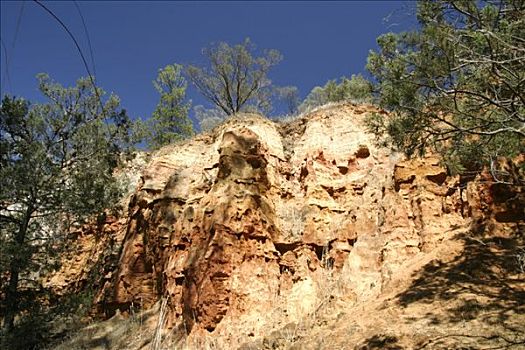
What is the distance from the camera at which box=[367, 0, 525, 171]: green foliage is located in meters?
7.74

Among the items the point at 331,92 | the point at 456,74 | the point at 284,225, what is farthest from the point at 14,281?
the point at 331,92

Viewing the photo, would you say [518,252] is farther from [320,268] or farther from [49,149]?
[49,149]

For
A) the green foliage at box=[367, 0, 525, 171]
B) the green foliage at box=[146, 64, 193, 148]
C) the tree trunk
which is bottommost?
the tree trunk

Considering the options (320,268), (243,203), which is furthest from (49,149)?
(320,268)

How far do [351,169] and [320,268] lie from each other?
12.0ft

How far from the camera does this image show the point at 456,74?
27.7ft

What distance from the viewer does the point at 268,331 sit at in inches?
432

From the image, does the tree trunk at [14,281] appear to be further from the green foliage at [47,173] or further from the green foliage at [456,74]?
the green foliage at [456,74]

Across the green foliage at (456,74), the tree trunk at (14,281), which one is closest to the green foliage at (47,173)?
the tree trunk at (14,281)

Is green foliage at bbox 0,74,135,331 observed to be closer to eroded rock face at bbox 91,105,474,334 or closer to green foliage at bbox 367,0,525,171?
eroded rock face at bbox 91,105,474,334

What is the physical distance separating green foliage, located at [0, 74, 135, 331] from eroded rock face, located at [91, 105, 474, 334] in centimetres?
220

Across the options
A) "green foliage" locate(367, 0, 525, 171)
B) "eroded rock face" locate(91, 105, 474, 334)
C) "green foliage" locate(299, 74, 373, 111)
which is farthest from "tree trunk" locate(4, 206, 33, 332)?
"green foliage" locate(299, 74, 373, 111)

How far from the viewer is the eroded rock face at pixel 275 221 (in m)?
11.9

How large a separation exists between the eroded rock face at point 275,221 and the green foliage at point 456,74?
2.82 meters
